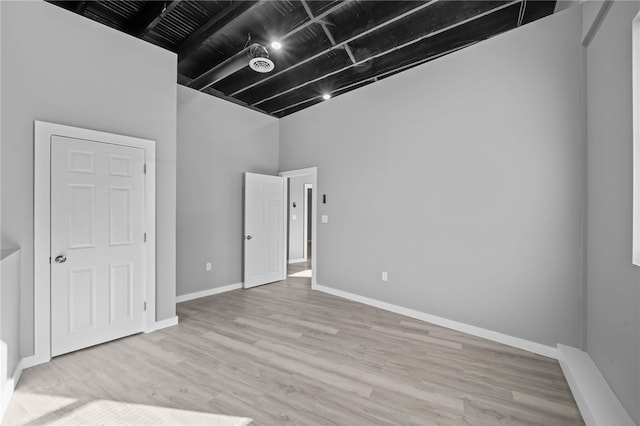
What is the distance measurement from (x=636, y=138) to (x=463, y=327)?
2.28 m

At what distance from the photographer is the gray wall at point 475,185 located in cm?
Answer: 254

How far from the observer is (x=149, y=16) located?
10.4 ft

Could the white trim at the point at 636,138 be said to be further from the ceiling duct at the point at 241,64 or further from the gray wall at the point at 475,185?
the ceiling duct at the point at 241,64

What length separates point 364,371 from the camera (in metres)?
2.32

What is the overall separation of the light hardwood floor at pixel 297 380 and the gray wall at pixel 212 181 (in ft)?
4.09

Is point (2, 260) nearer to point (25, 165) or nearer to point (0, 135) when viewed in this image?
point (25, 165)

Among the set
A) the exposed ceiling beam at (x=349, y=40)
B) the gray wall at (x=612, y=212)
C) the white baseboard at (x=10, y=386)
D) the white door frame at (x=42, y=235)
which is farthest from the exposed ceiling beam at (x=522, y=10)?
the white baseboard at (x=10, y=386)

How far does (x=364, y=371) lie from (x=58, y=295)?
2815 mm

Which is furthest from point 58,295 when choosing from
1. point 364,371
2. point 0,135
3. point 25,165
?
point 364,371

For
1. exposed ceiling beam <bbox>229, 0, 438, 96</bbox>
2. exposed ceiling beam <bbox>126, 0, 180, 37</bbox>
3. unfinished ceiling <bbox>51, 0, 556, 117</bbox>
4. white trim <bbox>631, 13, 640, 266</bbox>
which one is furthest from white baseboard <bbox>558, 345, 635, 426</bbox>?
exposed ceiling beam <bbox>126, 0, 180, 37</bbox>

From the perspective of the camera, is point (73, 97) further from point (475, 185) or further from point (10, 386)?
point (475, 185)

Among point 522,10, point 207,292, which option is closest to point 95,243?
point 207,292

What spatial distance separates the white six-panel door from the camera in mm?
2504

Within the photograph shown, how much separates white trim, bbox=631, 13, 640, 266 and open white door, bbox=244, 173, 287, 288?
4.37 metres
